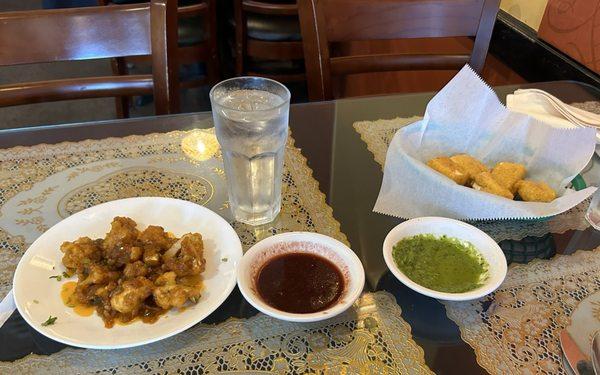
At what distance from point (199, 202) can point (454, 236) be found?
45 centimetres

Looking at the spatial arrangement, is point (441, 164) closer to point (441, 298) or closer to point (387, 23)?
point (441, 298)

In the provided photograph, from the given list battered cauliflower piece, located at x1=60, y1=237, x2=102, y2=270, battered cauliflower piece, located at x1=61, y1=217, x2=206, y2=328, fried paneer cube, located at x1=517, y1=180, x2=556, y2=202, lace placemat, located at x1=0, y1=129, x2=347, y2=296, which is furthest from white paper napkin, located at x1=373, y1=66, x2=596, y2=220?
battered cauliflower piece, located at x1=60, y1=237, x2=102, y2=270

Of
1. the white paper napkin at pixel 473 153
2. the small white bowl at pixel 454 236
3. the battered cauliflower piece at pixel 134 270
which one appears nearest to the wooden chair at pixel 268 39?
the white paper napkin at pixel 473 153

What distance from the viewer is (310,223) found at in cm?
88

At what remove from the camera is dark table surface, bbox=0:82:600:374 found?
0.67m

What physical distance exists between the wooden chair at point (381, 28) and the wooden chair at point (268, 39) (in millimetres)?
881

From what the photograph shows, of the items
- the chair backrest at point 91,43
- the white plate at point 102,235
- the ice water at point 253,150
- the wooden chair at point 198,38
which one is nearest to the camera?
the white plate at point 102,235

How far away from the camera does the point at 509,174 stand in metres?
0.93

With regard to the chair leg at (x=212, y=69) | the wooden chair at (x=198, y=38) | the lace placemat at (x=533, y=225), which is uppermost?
the lace placemat at (x=533, y=225)

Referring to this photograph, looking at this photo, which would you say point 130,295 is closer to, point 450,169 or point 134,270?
point 134,270

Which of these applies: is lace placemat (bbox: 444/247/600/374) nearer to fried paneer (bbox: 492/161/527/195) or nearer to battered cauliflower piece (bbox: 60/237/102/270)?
fried paneer (bbox: 492/161/527/195)

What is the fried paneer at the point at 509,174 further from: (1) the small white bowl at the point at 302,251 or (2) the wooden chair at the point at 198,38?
(2) the wooden chair at the point at 198,38

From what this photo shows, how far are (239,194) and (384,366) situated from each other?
40 cm

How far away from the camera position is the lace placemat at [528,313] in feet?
2.20
